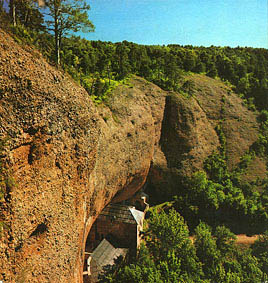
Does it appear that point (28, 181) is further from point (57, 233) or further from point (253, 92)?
point (253, 92)

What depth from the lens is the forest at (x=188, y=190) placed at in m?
15.4

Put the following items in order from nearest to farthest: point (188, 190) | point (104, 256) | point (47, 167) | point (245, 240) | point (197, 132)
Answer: point (47, 167) < point (104, 256) < point (245, 240) < point (188, 190) < point (197, 132)

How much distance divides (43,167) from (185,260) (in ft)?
64.8

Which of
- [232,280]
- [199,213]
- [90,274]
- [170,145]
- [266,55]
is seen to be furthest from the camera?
[266,55]

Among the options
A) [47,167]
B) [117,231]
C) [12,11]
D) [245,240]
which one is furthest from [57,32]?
[245,240]

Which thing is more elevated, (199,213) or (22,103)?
(22,103)

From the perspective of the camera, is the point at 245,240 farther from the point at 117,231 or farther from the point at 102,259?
the point at 102,259

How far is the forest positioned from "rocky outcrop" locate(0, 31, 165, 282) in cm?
246

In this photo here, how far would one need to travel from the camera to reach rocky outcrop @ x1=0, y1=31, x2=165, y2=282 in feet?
28.0

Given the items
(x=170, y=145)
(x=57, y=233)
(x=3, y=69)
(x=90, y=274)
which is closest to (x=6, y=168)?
(x=3, y=69)

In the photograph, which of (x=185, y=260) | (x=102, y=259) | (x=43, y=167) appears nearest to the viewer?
(x=43, y=167)

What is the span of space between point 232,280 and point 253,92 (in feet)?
174

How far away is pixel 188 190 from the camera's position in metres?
35.7

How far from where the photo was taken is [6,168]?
27.3 ft
